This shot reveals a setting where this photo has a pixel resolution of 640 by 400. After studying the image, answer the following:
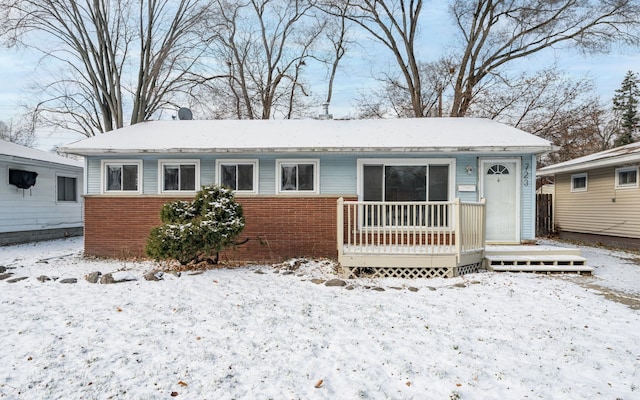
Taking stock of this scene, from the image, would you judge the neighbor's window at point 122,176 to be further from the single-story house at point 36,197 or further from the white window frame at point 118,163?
the single-story house at point 36,197

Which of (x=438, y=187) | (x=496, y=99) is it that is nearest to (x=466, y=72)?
(x=496, y=99)

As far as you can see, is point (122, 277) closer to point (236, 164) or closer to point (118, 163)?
point (236, 164)

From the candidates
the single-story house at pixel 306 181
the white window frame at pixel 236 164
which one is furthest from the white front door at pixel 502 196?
the white window frame at pixel 236 164

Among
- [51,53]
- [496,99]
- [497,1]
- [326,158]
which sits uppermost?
[497,1]

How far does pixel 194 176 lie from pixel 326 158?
10.9 ft

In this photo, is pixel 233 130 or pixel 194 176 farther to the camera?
pixel 233 130

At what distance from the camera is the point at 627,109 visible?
3131cm

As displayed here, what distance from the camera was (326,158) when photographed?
8938mm

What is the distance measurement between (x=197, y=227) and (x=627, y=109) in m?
38.0

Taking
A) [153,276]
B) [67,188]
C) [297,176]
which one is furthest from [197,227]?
[67,188]

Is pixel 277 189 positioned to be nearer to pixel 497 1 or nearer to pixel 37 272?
pixel 37 272

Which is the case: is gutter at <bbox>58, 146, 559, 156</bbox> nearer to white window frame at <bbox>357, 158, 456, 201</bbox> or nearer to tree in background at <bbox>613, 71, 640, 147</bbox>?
white window frame at <bbox>357, 158, 456, 201</bbox>

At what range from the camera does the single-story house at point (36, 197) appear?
38.0 feet

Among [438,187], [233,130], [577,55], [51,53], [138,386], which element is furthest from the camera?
[577,55]
